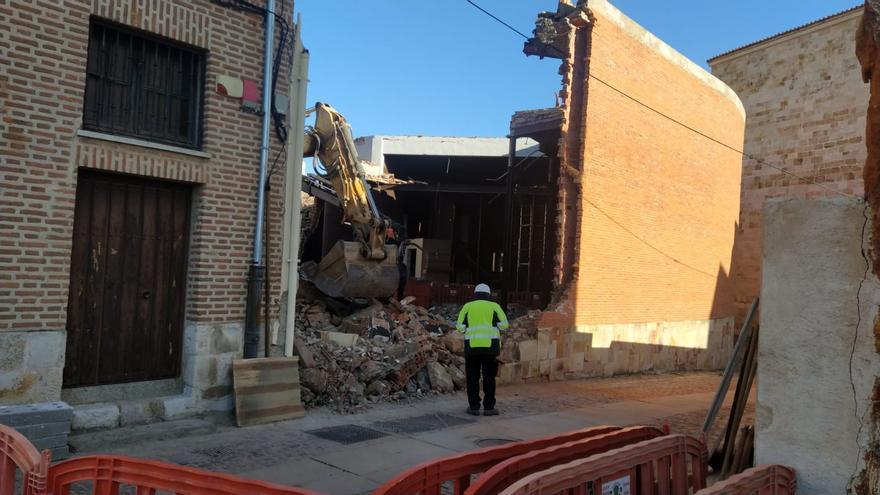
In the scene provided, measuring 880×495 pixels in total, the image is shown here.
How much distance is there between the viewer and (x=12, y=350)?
18.8 ft

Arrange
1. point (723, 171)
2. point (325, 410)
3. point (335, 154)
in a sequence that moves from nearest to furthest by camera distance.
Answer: point (325, 410)
point (335, 154)
point (723, 171)

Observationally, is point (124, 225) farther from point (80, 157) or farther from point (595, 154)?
point (595, 154)

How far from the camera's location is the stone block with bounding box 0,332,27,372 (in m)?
5.68

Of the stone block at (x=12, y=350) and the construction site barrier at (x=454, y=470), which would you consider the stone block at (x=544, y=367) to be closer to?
the construction site barrier at (x=454, y=470)

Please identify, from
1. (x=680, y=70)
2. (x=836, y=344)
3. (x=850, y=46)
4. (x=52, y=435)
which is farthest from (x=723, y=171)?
(x=52, y=435)

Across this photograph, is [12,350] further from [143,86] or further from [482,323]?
[482,323]

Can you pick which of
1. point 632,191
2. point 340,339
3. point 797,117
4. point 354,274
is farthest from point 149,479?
point 797,117

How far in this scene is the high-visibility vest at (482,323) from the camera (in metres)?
8.30

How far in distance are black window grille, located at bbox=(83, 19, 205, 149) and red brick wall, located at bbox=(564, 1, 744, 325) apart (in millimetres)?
7859

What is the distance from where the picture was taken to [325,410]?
313 inches

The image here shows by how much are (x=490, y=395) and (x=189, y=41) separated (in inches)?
220

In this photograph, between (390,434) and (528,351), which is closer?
(390,434)

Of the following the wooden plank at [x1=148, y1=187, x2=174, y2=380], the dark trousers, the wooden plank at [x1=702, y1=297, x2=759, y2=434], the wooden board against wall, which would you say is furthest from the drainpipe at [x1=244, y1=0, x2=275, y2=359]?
the wooden plank at [x1=702, y1=297, x2=759, y2=434]

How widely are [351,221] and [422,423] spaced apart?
18.0 feet
